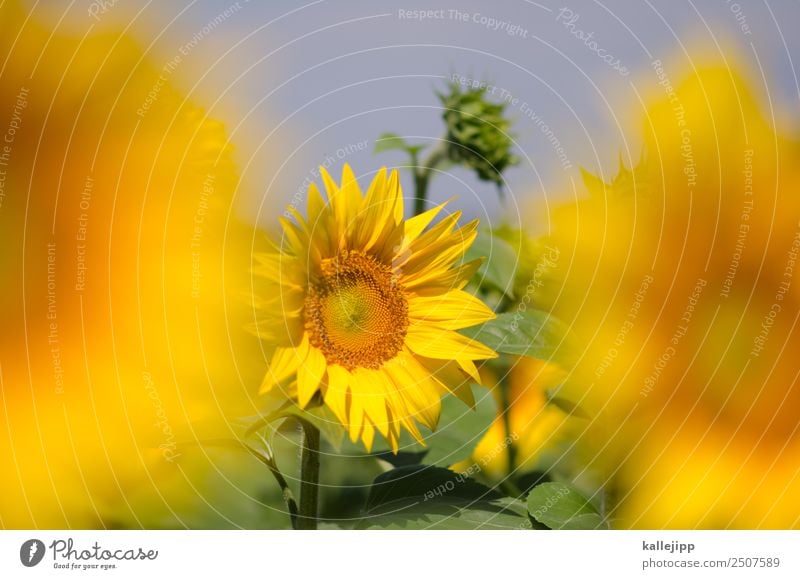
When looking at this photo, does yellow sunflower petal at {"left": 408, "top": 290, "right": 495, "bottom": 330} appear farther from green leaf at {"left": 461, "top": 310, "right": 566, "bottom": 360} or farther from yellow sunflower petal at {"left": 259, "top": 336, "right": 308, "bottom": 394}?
yellow sunflower petal at {"left": 259, "top": 336, "right": 308, "bottom": 394}

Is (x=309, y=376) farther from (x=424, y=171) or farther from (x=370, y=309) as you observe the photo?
(x=424, y=171)

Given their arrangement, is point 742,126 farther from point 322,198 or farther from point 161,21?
point 161,21

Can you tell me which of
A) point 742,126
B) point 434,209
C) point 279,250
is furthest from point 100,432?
point 742,126

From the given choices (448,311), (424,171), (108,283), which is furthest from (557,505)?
→ (108,283)

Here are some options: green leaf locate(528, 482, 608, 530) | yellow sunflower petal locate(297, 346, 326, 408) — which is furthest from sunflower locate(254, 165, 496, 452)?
green leaf locate(528, 482, 608, 530)

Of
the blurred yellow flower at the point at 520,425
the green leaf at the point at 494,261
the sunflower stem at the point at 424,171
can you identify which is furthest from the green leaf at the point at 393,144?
the blurred yellow flower at the point at 520,425

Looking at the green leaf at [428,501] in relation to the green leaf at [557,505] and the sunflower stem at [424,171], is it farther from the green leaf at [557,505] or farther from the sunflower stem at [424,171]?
the sunflower stem at [424,171]

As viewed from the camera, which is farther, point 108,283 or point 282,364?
point 108,283
